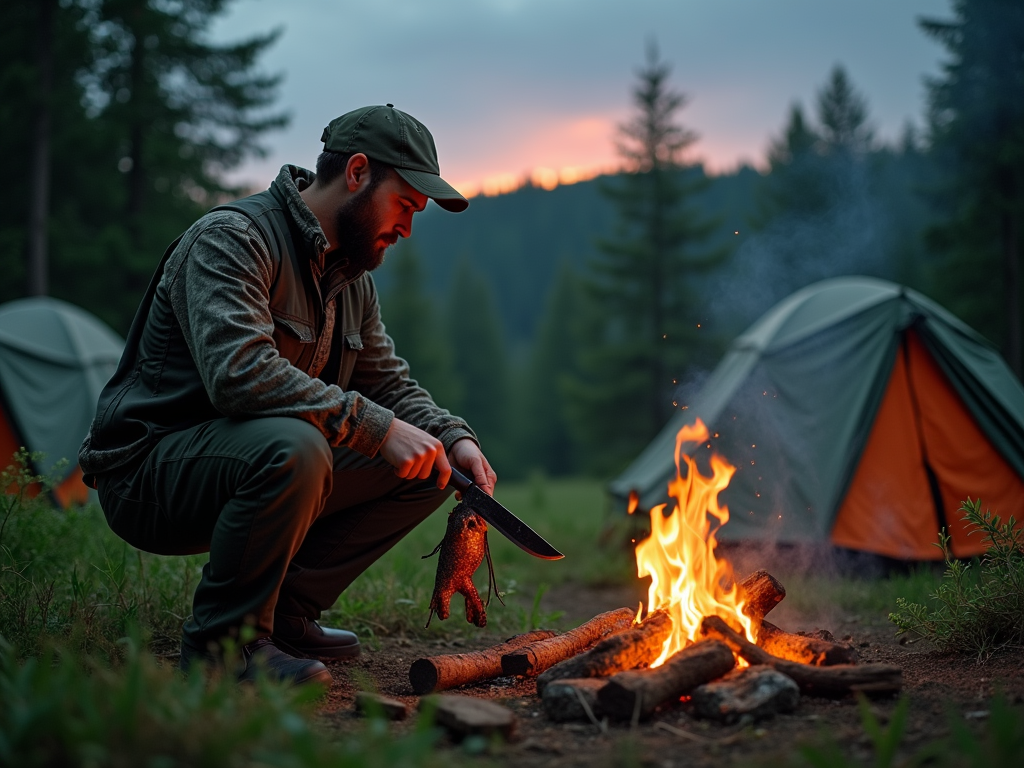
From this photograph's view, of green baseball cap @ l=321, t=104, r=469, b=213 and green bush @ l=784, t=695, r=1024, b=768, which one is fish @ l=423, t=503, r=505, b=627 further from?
green bush @ l=784, t=695, r=1024, b=768

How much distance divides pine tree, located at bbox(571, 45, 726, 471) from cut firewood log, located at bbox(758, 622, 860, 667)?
68.3ft

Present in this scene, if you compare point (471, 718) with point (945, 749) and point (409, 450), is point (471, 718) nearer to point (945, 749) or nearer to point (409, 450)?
point (409, 450)

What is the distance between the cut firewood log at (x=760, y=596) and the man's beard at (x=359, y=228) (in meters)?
1.74

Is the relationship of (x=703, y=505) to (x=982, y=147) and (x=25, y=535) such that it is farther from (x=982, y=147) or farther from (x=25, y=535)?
(x=982, y=147)

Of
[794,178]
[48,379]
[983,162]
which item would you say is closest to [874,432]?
[48,379]

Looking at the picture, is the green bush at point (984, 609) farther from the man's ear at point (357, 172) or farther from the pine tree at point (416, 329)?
the pine tree at point (416, 329)

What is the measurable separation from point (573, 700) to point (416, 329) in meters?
30.6

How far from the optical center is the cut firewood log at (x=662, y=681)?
2180mm

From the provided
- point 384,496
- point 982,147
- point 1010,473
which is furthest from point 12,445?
point 982,147

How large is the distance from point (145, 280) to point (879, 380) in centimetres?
1412

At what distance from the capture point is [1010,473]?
5.70m

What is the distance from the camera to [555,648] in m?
2.84

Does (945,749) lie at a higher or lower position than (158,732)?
lower

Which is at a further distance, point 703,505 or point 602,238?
point 602,238
